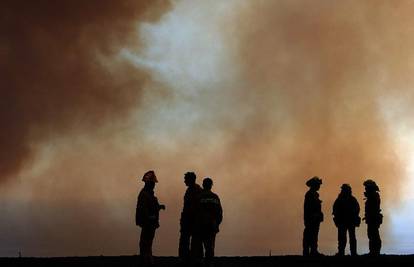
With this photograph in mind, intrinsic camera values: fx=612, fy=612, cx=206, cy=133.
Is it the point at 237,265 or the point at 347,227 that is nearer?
the point at 237,265

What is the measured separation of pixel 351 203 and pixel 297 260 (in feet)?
10.4

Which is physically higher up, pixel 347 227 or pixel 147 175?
pixel 147 175

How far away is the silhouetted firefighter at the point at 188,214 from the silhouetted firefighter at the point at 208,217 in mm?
567

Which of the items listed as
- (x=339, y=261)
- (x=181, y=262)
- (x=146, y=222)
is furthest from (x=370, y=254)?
(x=146, y=222)

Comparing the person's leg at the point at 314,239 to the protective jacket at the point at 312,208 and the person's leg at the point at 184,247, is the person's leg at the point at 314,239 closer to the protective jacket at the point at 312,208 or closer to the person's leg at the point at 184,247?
the protective jacket at the point at 312,208

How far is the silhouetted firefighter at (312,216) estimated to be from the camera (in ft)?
70.4

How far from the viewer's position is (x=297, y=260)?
20328 millimetres

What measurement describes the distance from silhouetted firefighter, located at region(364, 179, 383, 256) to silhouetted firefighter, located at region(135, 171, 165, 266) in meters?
7.71

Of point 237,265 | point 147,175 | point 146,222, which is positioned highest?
point 147,175

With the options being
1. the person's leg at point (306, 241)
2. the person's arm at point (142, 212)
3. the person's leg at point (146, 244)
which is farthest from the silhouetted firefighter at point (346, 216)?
the person's arm at point (142, 212)

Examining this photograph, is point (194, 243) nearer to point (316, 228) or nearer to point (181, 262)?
point (181, 262)

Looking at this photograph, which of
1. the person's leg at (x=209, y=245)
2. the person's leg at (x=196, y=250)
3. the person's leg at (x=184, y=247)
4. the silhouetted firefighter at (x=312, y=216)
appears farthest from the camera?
the silhouetted firefighter at (x=312, y=216)

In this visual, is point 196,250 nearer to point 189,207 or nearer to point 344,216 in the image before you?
point 189,207

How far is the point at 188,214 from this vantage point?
61.0 feet
